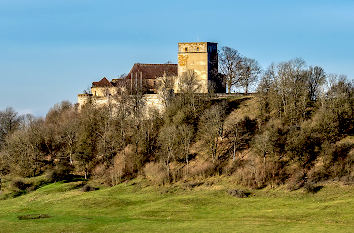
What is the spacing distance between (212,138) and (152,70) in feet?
87.1

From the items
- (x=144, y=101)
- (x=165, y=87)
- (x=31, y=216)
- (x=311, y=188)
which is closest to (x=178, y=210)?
(x=311, y=188)

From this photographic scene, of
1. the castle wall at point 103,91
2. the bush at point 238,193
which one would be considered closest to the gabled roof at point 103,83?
the castle wall at point 103,91

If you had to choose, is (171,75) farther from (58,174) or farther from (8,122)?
(8,122)

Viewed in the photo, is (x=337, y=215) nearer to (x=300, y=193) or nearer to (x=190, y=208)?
(x=300, y=193)

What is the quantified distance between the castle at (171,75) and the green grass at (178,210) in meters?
23.0

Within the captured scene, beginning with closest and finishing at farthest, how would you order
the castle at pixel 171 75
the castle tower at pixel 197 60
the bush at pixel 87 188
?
the bush at pixel 87 188, the castle at pixel 171 75, the castle tower at pixel 197 60

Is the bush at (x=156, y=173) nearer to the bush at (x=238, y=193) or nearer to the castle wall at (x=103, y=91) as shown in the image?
the bush at (x=238, y=193)

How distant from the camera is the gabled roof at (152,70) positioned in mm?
86562

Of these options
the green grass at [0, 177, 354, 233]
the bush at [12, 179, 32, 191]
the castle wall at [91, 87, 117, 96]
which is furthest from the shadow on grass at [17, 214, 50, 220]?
the castle wall at [91, 87, 117, 96]

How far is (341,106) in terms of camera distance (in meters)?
62.2

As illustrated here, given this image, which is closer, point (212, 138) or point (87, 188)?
point (87, 188)

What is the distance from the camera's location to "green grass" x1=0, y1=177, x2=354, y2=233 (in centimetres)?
4166

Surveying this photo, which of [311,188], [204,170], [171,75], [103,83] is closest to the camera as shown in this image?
[311,188]

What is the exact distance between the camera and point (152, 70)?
87750 millimetres
